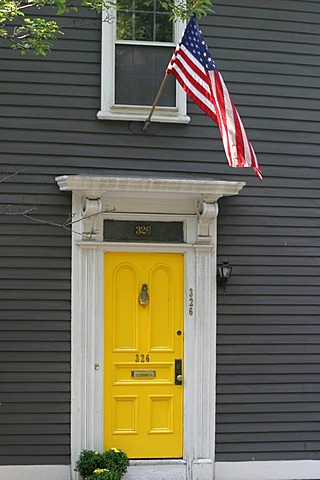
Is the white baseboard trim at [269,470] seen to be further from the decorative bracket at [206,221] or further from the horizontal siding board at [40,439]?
the decorative bracket at [206,221]

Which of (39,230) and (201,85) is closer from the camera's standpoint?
(201,85)

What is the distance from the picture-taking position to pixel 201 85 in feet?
21.0

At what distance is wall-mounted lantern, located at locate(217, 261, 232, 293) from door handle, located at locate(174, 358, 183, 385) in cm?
87

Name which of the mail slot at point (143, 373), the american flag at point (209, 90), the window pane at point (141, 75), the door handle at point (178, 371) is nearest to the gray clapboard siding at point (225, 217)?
the window pane at point (141, 75)

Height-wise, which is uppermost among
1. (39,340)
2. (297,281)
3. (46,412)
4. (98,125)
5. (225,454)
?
(98,125)

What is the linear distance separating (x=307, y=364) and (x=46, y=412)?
2.75m

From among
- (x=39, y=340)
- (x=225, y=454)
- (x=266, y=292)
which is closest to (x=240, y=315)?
(x=266, y=292)

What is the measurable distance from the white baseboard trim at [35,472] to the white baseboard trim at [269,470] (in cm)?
155

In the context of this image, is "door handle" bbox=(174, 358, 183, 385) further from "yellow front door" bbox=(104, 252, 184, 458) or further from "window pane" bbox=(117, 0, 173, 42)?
"window pane" bbox=(117, 0, 173, 42)

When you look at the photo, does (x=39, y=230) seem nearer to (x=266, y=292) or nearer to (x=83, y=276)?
(x=83, y=276)

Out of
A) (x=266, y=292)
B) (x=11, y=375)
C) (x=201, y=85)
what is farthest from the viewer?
(x=266, y=292)

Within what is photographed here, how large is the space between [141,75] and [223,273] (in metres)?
2.21

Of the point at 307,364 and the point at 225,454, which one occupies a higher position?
the point at 307,364

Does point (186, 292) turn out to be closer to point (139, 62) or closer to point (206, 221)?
point (206, 221)
